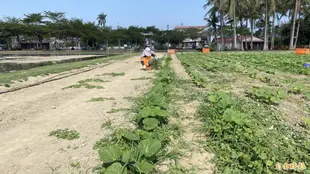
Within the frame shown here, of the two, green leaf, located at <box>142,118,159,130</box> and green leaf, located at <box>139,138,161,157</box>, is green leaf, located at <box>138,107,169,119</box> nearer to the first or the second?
green leaf, located at <box>142,118,159,130</box>

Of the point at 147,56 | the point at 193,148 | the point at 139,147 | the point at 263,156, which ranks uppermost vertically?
the point at 147,56

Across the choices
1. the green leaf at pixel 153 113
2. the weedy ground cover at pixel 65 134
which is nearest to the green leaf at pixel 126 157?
the green leaf at pixel 153 113

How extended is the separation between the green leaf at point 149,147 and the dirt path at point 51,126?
66 cm

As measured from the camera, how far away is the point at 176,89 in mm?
6570

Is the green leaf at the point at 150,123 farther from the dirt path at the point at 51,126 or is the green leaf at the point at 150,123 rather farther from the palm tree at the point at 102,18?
the palm tree at the point at 102,18

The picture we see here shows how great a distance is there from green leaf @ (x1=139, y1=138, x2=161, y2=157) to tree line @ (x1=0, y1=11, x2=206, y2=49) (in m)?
59.4

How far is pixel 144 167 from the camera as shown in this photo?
228 centimetres

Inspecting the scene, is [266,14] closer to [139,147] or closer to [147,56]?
[147,56]

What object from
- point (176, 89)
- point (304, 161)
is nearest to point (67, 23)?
point (176, 89)

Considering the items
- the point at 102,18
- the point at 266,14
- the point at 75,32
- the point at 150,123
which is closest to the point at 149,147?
the point at 150,123

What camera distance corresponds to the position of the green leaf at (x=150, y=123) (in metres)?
3.22

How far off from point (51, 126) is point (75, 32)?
190ft

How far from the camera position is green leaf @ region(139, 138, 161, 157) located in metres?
2.44

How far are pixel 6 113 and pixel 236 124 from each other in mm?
4184
